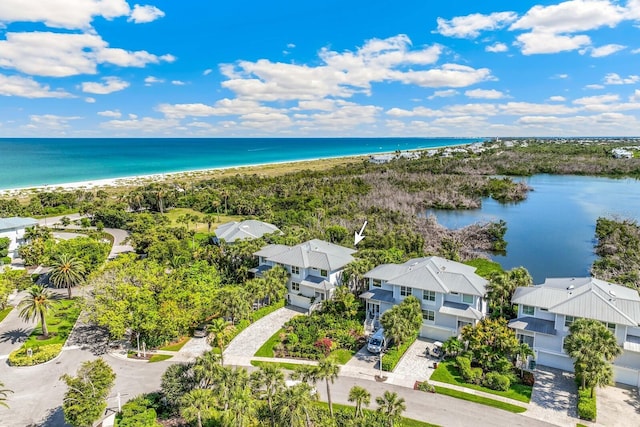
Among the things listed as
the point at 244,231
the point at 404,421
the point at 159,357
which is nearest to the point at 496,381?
the point at 404,421

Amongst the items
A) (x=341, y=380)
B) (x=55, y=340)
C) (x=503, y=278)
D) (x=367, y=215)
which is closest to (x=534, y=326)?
(x=503, y=278)

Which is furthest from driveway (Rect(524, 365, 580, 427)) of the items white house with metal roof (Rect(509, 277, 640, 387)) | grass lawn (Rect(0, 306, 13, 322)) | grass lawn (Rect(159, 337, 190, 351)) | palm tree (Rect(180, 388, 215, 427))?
grass lawn (Rect(0, 306, 13, 322))

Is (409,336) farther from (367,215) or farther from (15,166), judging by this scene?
(15,166)

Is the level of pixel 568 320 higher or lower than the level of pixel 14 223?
lower

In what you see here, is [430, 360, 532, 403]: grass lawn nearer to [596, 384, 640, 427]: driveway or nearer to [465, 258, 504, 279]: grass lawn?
[596, 384, 640, 427]: driveway

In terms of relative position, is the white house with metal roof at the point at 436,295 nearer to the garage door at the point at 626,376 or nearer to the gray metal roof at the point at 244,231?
the garage door at the point at 626,376

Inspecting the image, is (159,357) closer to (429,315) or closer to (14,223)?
(429,315)

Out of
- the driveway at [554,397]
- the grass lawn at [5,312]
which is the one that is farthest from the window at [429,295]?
the grass lawn at [5,312]
